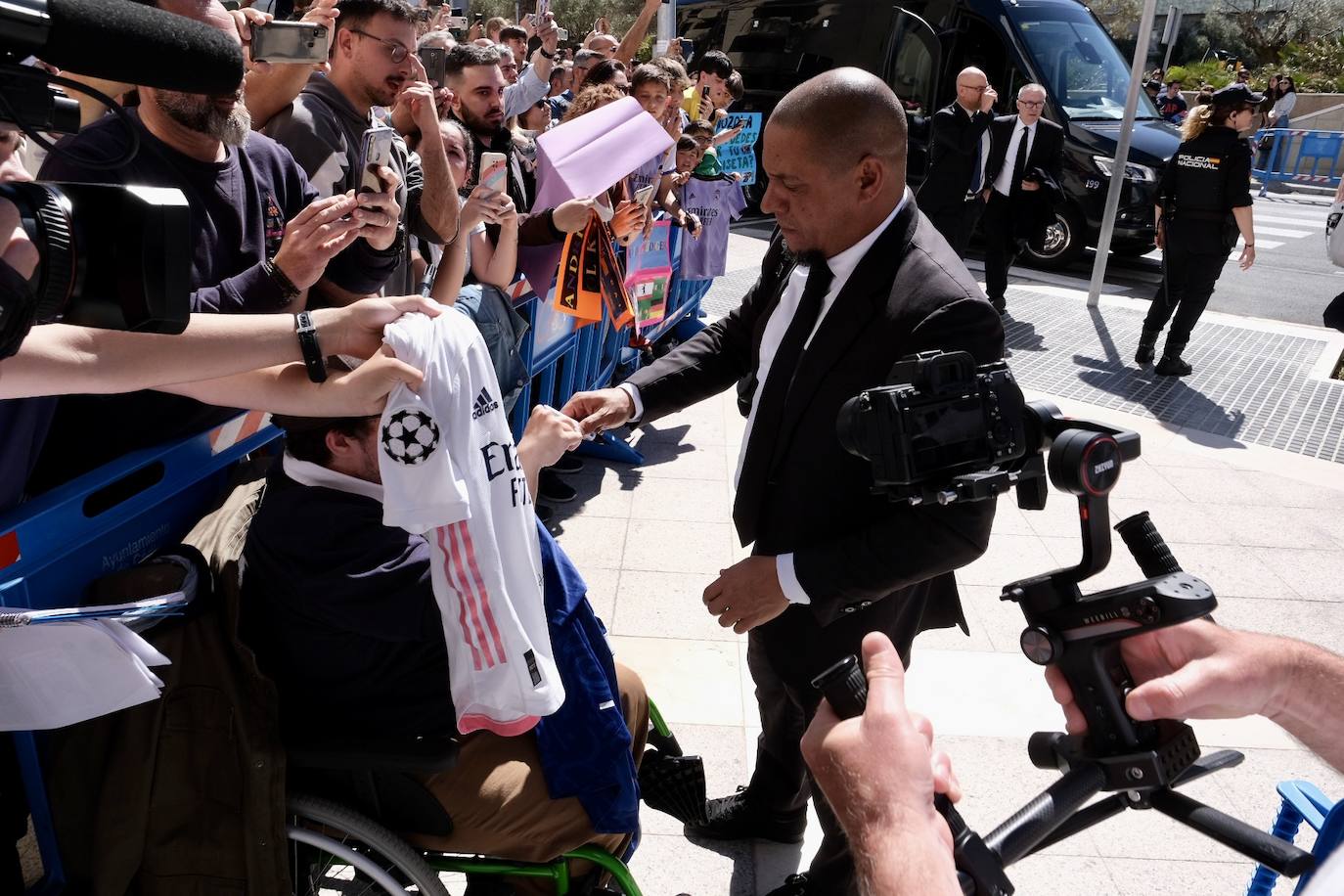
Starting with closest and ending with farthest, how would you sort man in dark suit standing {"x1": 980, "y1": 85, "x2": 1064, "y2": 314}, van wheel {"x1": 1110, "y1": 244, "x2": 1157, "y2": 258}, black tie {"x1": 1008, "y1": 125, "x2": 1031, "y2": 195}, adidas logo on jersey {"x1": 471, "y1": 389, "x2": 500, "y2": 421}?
adidas logo on jersey {"x1": 471, "y1": 389, "x2": 500, "y2": 421} → man in dark suit standing {"x1": 980, "y1": 85, "x2": 1064, "y2": 314} → black tie {"x1": 1008, "y1": 125, "x2": 1031, "y2": 195} → van wheel {"x1": 1110, "y1": 244, "x2": 1157, "y2": 258}

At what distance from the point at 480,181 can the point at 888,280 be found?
184 centimetres

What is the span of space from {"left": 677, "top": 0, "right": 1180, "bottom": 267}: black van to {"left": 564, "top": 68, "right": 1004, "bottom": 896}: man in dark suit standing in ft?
30.0

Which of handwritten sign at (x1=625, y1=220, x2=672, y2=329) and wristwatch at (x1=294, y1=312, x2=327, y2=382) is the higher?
wristwatch at (x1=294, y1=312, x2=327, y2=382)

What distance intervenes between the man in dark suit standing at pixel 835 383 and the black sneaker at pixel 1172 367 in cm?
560

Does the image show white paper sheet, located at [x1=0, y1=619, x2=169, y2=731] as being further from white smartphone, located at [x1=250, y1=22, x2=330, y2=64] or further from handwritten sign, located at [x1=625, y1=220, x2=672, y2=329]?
handwritten sign, located at [x1=625, y1=220, x2=672, y2=329]

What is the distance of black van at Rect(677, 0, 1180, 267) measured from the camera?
1036 cm

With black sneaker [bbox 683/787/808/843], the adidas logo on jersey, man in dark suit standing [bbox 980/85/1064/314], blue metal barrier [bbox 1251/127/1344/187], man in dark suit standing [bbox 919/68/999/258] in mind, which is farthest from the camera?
blue metal barrier [bbox 1251/127/1344/187]

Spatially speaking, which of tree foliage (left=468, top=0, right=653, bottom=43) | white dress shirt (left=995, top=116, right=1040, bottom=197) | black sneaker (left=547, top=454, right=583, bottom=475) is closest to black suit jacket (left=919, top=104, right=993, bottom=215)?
white dress shirt (left=995, top=116, right=1040, bottom=197)

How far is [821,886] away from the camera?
2281 millimetres

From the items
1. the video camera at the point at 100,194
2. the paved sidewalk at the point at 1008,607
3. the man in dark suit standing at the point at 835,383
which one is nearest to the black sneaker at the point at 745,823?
the paved sidewalk at the point at 1008,607

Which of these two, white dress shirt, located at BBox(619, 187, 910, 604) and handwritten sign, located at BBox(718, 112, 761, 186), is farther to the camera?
handwritten sign, located at BBox(718, 112, 761, 186)

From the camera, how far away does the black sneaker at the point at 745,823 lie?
9.11ft

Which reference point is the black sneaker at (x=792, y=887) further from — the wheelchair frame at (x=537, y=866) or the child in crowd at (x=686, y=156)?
the child in crowd at (x=686, y=156)

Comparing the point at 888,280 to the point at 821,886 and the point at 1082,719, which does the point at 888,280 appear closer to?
the point at 1082,719
